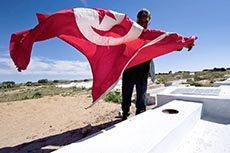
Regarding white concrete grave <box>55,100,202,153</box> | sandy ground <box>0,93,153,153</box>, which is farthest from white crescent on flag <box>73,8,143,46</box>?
sandy ground <box>0,93,153,153</box>

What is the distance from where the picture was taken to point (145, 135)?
1.74m

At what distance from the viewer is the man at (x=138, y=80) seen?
10.8 feet

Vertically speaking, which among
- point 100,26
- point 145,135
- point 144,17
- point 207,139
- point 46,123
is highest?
point 144,17

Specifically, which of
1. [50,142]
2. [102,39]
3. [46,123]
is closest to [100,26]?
[102,39]

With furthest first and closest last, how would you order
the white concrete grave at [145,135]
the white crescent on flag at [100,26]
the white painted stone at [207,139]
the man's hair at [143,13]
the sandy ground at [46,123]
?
the sandy ground at [46,123] → the man's hair at [143,13] → the white crescent on flag at [100,26] → the white painted stone at [207,139] → the white concrete grave at [145,135]

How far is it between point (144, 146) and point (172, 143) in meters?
0.53

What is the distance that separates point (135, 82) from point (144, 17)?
1.07 metres

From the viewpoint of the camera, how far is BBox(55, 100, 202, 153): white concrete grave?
1531 millimetres

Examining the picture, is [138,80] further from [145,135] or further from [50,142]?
[50,142]

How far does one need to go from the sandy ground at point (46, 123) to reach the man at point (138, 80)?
33.9 inches

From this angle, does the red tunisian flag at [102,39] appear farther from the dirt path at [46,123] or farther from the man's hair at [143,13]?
the dirt path at [46,123]

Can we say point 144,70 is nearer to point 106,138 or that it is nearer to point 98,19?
point 98,19

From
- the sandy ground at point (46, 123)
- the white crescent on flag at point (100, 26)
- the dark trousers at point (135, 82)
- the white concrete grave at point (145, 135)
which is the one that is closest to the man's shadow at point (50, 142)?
the sandy ground at point (46, 123)

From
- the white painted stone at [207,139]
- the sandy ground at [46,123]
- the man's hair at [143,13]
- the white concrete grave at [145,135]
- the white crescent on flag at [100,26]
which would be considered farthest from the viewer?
the sandy ground at [46,123]
